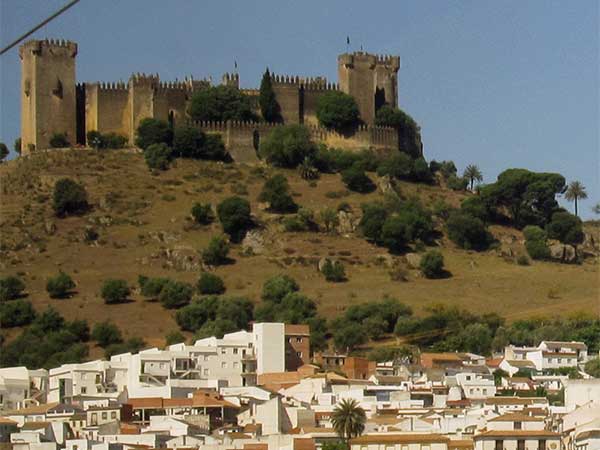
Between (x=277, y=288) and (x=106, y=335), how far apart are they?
669 centimetres

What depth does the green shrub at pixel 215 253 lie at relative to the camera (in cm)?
8038

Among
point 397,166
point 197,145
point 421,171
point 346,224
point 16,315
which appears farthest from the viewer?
point 421,171

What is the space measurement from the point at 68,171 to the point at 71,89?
3501 millimetres

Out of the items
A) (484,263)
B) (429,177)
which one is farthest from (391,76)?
(484,263)

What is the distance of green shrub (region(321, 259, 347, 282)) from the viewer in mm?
79000

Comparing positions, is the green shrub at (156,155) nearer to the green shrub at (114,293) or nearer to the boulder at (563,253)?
the green shrub at (114,293)

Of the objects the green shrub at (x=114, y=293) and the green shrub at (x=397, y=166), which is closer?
the green shrub at (x=114, y=293)

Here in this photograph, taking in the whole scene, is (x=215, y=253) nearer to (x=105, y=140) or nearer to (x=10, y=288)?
(x=10, y=288)

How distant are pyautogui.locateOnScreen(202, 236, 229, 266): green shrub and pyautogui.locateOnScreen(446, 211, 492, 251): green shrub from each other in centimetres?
949

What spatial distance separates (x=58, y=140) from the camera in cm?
8619

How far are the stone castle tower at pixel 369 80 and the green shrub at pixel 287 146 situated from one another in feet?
11.2

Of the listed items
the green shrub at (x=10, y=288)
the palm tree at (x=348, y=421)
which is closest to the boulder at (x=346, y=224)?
the green shrub at (x=10, y=288)

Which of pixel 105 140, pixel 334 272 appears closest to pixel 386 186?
pixel 334 272

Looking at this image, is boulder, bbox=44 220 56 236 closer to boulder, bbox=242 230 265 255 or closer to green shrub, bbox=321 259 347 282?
boulder, bbox=242 230 265 255
